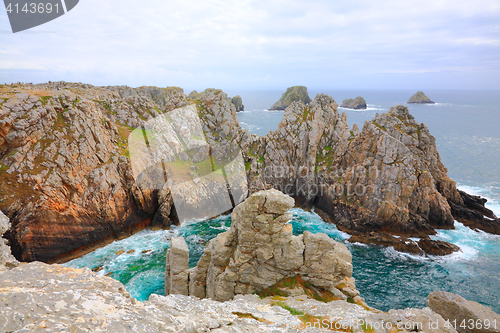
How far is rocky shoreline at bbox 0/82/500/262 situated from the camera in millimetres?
34438

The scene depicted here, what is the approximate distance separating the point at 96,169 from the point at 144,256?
1624 cm

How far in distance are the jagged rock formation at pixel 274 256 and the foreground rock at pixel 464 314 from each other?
4984mm

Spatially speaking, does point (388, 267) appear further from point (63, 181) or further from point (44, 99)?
point (44, 99)

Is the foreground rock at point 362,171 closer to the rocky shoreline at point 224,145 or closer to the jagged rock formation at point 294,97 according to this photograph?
the rocky shoreline at point 224,145

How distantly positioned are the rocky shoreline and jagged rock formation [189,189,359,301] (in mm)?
27257

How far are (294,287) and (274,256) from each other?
8.69 ft

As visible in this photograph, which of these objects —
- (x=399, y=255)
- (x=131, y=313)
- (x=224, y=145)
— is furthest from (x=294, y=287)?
(x=224, y=145)

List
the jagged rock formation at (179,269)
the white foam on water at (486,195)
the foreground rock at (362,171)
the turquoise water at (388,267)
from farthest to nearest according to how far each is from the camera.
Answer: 1. the white foam on water at (486,195)
2. the foreground rock at (362,171)
3. the turquoise water at (388,267)
4. the jagged rock formation at (179,269)

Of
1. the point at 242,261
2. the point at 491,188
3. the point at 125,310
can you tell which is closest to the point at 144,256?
the point at 242,261

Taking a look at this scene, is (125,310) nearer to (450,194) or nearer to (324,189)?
(324,189)

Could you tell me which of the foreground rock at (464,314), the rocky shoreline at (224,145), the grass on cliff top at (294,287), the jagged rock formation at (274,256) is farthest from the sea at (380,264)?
the grass on cliff top at (294,287)

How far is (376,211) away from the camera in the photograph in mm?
43906

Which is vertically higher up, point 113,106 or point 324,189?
point 113,106

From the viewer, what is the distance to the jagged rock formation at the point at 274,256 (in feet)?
59.7
